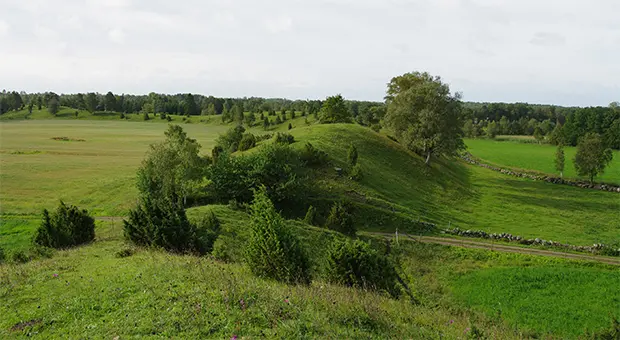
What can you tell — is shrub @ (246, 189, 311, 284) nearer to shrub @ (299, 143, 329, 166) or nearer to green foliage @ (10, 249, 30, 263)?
green foliage @ (10, 249, 30, 263)

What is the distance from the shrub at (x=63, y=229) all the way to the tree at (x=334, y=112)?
6812 centimetres

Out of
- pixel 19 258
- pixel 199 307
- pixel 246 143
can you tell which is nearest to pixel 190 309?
pixel 199 307

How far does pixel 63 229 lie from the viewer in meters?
25.7

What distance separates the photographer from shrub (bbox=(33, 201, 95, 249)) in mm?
25219

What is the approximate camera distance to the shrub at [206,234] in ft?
75.9

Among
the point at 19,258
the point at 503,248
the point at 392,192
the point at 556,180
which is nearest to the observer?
the point at 19,258

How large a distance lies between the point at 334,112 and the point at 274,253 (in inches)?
3007

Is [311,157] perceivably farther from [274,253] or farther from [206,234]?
[274,253]

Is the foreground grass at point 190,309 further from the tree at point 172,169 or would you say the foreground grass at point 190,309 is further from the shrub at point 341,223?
the tree at point 172,169

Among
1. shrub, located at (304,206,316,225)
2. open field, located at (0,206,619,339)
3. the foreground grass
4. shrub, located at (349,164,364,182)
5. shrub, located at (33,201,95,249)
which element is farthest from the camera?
shrub, located at (349,164,364,182)

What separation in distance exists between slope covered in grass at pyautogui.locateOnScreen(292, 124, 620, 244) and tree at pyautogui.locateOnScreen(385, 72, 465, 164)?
3828 mm

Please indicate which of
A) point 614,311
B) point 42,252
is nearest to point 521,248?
point 614,311

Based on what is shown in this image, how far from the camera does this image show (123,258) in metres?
19.9

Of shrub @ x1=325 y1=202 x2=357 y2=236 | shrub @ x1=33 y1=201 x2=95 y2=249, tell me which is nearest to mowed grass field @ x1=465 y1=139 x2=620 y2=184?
shrub @ x1=325 y1=202 x2=357 y2=236
